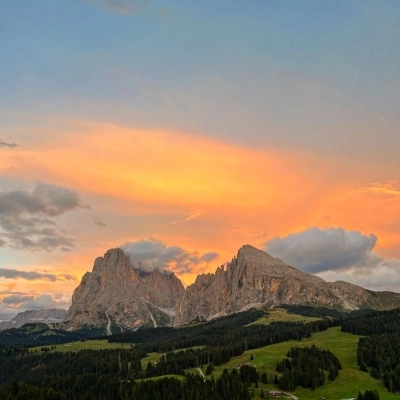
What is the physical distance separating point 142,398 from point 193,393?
24295 mm

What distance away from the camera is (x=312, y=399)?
189 metres

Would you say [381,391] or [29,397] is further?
[381,391]

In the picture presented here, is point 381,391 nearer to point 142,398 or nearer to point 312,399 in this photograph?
point 312,399

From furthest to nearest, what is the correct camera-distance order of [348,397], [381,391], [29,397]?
1. [381,391]
2. [348,397]
3. [29,397]

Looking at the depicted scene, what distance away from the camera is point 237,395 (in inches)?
7185

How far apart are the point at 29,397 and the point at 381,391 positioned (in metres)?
154

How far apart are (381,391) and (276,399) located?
51.5 metres

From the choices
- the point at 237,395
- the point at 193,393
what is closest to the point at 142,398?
the point at 193,393

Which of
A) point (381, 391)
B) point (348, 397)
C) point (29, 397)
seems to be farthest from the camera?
point (381, 391)

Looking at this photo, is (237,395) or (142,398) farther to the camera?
(142,398)

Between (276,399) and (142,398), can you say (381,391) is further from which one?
(142,398)

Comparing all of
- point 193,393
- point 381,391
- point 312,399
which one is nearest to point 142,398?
point 193,393

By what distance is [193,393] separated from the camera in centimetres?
18950

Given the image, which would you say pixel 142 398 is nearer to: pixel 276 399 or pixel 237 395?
pixel 237 395
